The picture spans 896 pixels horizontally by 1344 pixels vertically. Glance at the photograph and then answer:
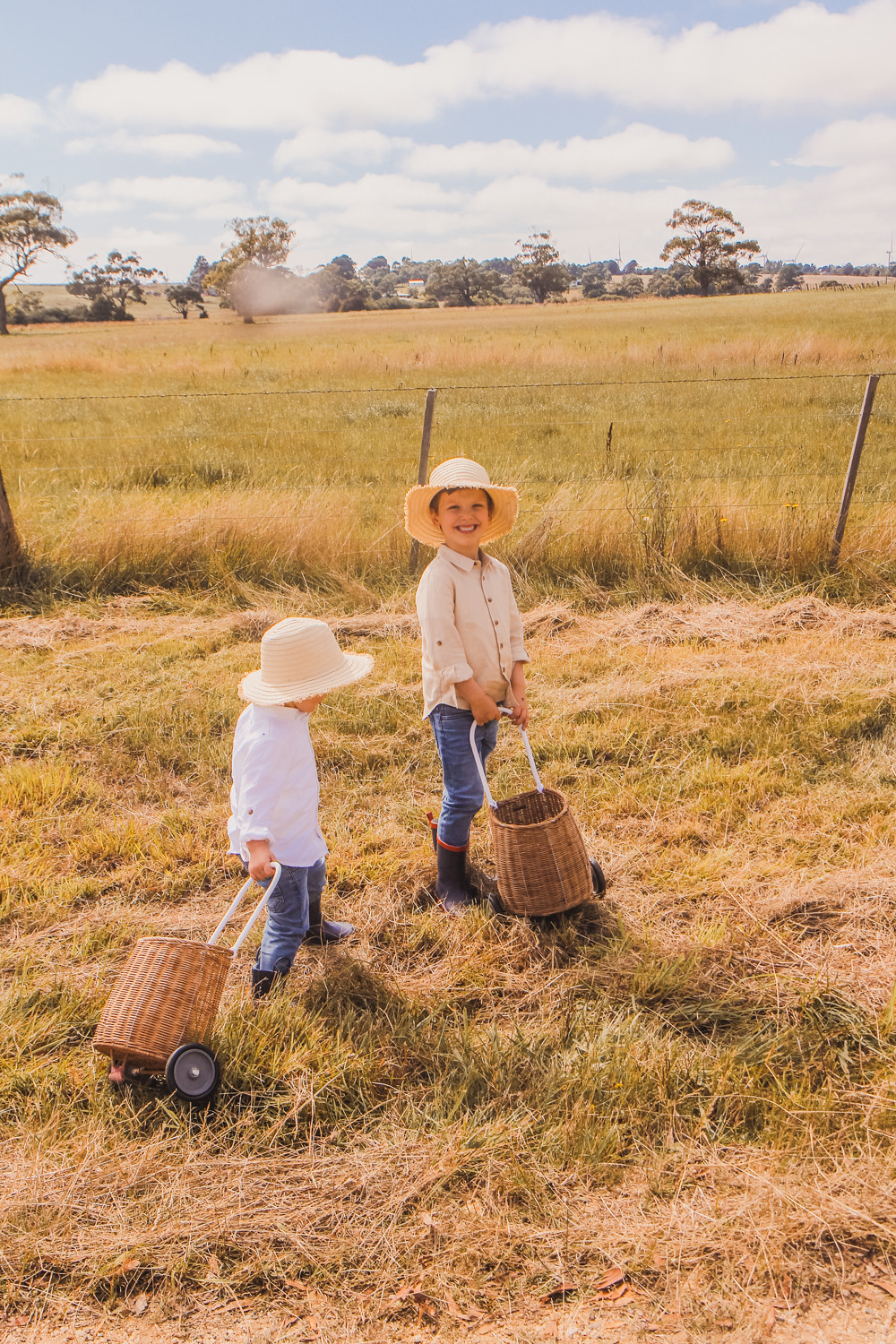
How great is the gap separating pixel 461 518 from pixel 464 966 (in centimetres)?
165

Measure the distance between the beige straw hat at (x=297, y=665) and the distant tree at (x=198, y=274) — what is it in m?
70.8

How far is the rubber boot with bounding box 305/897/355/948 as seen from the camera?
10.6 feet

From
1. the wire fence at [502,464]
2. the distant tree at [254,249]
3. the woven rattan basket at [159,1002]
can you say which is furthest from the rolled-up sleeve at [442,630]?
the distant tree at [254,249]

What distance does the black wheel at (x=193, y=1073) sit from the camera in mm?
2391

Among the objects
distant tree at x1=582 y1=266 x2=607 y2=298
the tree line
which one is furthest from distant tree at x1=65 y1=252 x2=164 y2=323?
distant tree at x1=582 y1=266 x2=607 y2=298

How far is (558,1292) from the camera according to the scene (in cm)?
197

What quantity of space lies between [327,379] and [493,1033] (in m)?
19.9

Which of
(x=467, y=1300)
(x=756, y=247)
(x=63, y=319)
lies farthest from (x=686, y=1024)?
(x=756, y=247)

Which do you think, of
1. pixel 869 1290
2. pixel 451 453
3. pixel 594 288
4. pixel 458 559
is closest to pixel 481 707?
pixel 458 559

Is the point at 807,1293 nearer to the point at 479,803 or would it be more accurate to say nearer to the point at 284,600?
the point at 479,803

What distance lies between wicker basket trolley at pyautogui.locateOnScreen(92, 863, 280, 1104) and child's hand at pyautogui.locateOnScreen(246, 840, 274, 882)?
255mm

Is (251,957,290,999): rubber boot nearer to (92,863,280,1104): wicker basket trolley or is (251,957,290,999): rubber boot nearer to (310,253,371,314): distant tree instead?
(92,863,280,1104): wicker basket trolley

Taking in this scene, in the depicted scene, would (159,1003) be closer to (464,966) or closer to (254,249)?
(464,966)

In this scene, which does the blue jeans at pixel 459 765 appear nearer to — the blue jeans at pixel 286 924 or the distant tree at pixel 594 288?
the blue jeans at pixel 286 924
